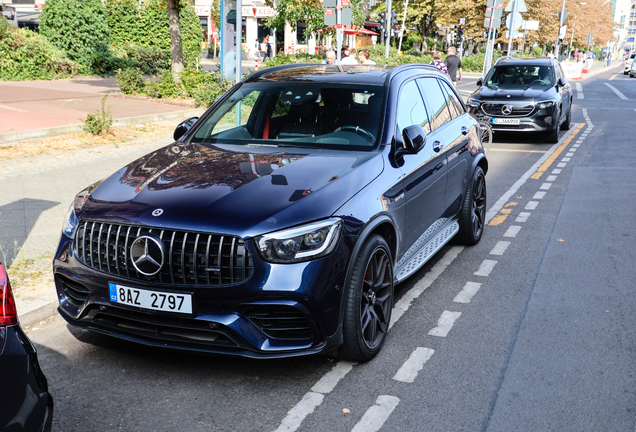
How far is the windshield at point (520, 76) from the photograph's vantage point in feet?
51.7

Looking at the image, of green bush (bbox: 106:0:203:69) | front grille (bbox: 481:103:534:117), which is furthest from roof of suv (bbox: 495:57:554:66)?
green bush (bbox: 106:0:203:69)

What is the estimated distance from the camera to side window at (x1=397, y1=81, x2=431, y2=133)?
5.15 metres

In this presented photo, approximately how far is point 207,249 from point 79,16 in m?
25.9

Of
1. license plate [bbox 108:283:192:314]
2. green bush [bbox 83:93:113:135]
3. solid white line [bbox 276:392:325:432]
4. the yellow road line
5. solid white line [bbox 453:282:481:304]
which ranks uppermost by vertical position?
license plate [bbox 108:283:192:314]

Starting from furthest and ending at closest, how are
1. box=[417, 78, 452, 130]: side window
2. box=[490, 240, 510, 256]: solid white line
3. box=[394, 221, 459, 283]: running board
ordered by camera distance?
box=[490, 240, 510, 256]: solid white line, box=[417, 78, 452, 130]: side window, box=[394, 221, 459, 283]: running board

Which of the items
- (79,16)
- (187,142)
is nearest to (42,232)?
(187,142)

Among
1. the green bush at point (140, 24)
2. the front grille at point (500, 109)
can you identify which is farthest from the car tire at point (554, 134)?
the green bush at point (140, 24)

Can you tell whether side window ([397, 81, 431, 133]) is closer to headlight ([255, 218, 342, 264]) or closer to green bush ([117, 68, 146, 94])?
headlight ([255, 218, 342, 264])

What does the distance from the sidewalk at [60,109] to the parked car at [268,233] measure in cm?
789

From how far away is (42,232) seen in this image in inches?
263

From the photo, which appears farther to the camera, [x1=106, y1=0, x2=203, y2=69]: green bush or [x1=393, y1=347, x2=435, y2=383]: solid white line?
[x1=106, y1=0, x2=203, y2=69]: green bush

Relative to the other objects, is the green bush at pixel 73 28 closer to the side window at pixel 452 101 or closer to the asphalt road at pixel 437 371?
the side window at pixel 452 101

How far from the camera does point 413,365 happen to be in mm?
4219

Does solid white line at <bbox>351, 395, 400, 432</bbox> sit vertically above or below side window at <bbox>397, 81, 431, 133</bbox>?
below
